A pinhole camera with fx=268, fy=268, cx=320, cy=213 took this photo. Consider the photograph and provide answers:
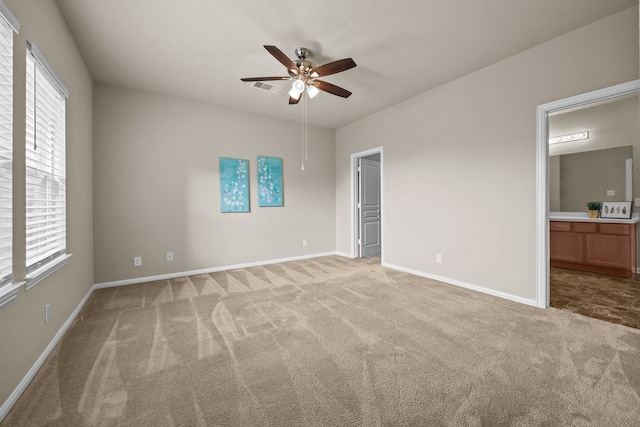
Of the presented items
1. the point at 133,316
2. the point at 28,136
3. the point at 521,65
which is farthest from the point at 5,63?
the point at 521,65

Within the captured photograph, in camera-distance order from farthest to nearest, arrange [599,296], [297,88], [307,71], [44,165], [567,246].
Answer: [567,246]
[599,296]
[297,88]
[307,71]
[44,165]

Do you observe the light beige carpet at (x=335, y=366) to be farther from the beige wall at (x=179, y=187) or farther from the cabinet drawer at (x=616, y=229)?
the cabinet drawer at (x=616, y=229)

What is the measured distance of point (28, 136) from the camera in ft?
5.82

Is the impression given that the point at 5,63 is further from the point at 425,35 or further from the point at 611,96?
the point at 611,96

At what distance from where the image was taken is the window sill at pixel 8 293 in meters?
1.36

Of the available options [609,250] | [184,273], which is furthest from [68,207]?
[609,250]

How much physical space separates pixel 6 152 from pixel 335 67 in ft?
7.99

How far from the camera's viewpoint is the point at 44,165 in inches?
79.6

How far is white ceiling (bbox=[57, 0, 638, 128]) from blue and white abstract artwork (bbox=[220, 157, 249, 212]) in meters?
1.27

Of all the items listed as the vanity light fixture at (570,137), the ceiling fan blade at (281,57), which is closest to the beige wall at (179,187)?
the ceiling fan blade at (281,57)

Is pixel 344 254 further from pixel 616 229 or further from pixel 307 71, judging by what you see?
pixel 616 229

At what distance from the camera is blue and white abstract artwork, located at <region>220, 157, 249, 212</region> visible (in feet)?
14.5

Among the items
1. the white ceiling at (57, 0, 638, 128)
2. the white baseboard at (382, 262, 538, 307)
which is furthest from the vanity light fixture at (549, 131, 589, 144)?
the white baseboard at (382, 262, 538, 307)

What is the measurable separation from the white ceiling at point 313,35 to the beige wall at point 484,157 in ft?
0.78
